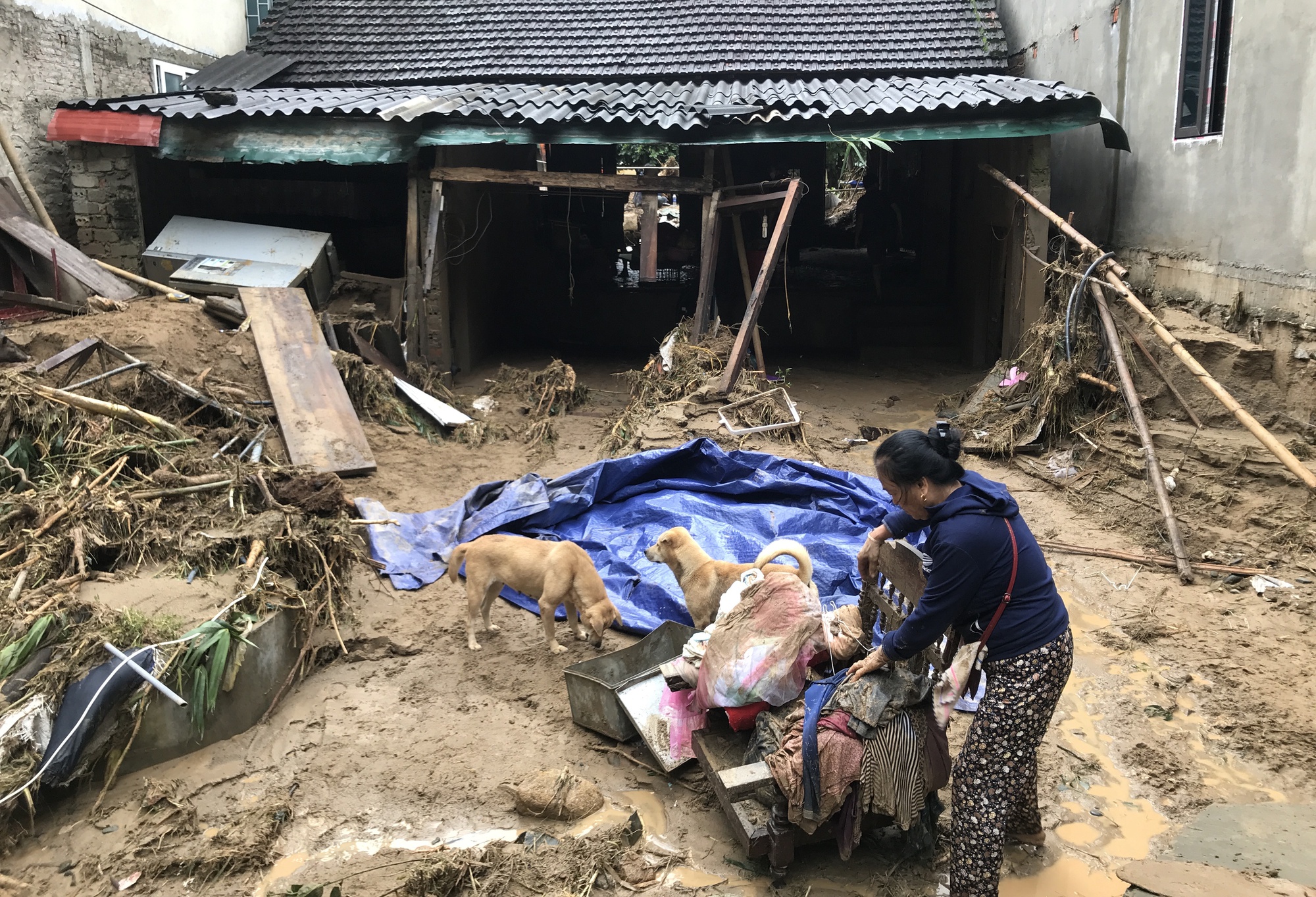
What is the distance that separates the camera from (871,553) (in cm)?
401

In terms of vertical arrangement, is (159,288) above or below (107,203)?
below

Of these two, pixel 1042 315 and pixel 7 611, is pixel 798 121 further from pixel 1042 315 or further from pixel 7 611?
pixel 7 611

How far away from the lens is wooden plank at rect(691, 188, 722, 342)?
1076 cm

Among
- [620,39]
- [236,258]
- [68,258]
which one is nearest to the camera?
[68,258]

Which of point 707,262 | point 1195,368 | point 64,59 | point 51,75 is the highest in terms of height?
point 64,59

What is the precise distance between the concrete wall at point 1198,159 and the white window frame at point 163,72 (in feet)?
40.3

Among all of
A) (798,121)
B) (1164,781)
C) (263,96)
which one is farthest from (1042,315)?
(263,96)

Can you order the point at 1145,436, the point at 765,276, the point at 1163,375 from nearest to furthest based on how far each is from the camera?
the point at 1145,436, the point at 1163,375, the point at 765,276

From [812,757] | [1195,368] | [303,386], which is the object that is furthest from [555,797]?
[303,386]

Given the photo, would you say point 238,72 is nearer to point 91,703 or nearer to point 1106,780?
point 91,703

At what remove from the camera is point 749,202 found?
10469mm

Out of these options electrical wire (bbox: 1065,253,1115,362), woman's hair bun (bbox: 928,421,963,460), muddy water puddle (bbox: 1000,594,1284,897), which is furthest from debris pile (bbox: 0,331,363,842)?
electrical wire (bbox: 1065,253,1115,362)

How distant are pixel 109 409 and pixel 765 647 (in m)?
5.23

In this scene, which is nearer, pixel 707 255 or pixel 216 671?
pixel 216 671
